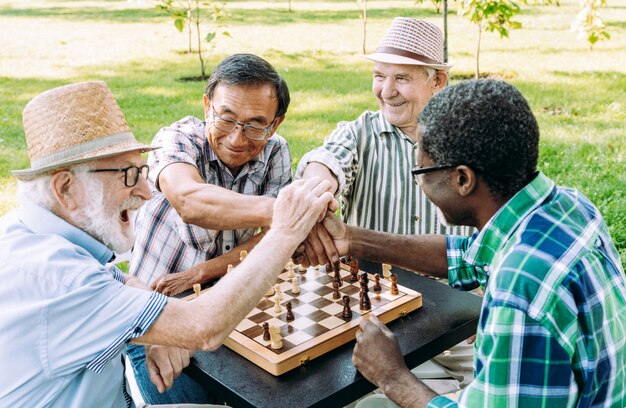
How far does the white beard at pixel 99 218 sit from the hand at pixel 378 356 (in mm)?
931

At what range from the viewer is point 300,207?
2.58 m

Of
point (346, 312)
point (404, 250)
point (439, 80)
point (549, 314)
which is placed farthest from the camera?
point (439, 80)

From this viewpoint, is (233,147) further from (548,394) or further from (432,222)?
(548,394)

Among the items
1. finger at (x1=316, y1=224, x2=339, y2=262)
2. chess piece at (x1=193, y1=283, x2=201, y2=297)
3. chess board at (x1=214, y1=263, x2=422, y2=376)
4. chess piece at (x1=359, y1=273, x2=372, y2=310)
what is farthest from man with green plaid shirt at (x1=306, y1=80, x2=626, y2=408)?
chess piece at (x1=193, y1=283, x2=201, y2=297)

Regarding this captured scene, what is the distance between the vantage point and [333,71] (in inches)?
449

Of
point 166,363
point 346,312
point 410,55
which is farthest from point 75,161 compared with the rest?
point 410,55

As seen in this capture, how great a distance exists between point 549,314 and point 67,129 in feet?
5.23

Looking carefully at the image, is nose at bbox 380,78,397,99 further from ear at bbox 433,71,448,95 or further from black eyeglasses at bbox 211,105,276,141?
black eyeglasses at bbox 211,105,276,141

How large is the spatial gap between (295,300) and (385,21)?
15.8 meters

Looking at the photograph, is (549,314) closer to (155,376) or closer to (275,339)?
(275,339)

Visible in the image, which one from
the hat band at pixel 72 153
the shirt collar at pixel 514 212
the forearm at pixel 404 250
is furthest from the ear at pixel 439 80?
the hat band at pixel 72 153

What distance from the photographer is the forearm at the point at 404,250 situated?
9.05ft

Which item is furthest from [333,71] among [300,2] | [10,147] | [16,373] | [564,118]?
[300,2]

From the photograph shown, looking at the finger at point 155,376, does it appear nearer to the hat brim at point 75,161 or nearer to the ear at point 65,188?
the ear at point 65,188
